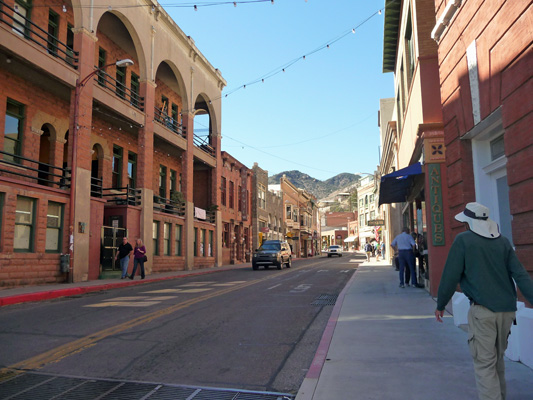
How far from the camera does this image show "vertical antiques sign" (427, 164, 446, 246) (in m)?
10.7

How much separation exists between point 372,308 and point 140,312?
4922mm

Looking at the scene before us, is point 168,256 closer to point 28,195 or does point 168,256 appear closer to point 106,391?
point 28,195

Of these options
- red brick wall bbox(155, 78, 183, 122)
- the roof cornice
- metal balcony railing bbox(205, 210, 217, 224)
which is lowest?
metal balcony railing bbox(205, 210, 217, 224)

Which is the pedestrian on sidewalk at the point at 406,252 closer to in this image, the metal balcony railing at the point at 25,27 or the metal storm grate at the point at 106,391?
the metal storm grate at the point at 106,391

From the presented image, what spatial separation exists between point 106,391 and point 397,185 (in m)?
12.8

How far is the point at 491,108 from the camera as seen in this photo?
6125 mm

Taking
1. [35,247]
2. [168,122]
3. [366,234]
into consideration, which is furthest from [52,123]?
[366,234]

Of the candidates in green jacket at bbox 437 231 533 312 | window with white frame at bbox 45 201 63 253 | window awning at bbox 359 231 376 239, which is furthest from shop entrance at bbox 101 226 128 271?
window awning at bbox 359 231 376 239

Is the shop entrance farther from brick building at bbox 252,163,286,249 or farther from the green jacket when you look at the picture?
brick building at bbox 252,163,286,249

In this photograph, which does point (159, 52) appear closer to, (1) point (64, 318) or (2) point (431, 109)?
(2) point (431, 109)

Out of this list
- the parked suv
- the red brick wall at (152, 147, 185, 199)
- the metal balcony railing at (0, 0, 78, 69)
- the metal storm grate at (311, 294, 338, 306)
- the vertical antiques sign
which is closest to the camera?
the vertical antiques sign

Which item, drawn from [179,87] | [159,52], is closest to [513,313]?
[159,52]

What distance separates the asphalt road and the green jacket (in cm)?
202

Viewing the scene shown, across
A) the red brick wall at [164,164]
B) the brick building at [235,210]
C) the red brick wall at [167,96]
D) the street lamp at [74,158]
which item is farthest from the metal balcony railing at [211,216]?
the street lamp at [74,158]
